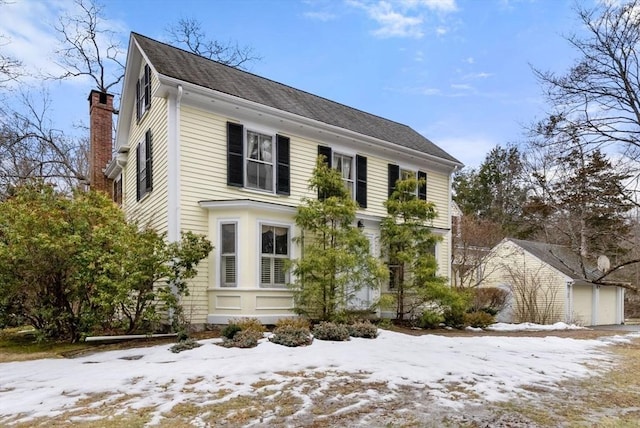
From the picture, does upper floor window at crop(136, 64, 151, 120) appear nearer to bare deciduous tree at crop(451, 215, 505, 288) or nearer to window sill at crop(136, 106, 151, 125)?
window sill at crop(136, 106, 151, 125)

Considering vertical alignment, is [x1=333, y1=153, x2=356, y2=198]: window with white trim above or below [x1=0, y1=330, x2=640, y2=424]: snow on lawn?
above

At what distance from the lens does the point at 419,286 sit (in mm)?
13367

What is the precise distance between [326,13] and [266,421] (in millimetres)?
14322

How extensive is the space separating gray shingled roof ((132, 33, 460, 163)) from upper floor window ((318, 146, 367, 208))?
93 centimetres

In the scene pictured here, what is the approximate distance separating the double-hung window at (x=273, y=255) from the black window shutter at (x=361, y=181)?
3282mm

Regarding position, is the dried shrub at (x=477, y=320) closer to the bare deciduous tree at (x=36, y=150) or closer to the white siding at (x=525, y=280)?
the white siding at (x=525, y=280)

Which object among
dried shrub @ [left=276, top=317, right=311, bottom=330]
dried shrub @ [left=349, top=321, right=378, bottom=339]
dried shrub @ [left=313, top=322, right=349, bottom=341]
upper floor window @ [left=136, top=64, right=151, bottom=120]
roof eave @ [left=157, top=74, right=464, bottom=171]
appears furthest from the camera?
upper floor window @ [left=136, top=64, right=151, bottom=120]

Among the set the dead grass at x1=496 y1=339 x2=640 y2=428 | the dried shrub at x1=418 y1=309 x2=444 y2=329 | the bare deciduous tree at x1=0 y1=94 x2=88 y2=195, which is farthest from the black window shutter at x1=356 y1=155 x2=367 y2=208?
the bare deciduous tree at x1=0 y1=94 x2=88 y2=195

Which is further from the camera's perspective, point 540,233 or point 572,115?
point 540,233

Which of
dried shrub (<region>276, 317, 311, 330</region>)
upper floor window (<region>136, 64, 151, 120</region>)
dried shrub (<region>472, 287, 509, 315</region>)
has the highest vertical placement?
upper floor window (<region>136, 64, 151, 120</region>)

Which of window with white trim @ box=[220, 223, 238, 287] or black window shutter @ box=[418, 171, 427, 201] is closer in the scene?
window with white trim @ box=[220, 223, 238, 287]

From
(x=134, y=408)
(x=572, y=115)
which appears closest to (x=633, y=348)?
(x=572, y=115)

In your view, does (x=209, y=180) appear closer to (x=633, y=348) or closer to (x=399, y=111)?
(x=633, y=348)

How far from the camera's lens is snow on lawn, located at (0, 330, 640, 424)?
5.36 m
